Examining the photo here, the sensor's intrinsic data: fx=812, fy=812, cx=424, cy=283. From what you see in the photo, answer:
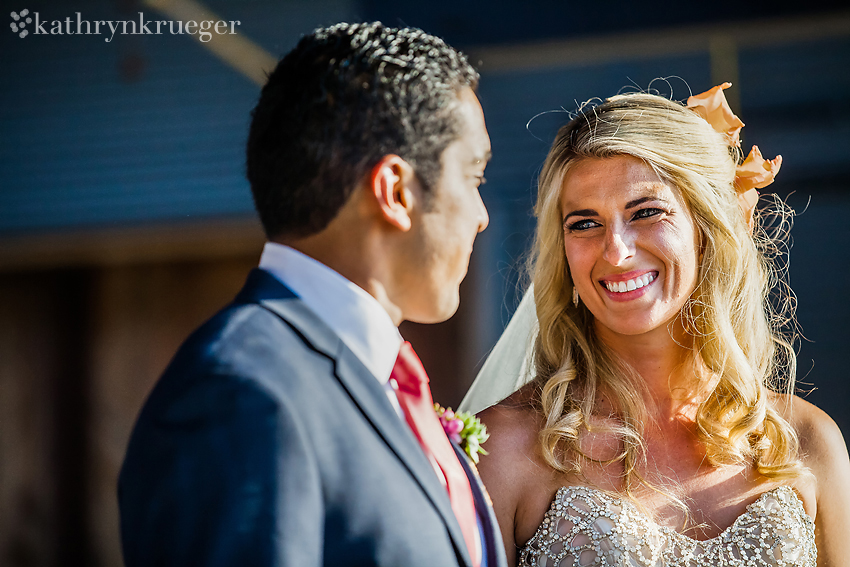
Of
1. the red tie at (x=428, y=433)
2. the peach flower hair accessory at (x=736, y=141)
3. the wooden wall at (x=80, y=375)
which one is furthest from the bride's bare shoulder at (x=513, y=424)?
the wooden wall at (x=80, y=375)

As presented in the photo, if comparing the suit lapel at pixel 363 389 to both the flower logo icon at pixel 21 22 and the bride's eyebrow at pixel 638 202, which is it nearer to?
the bride's eyebrow at pixel 638 202

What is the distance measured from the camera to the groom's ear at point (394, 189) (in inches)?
51.7

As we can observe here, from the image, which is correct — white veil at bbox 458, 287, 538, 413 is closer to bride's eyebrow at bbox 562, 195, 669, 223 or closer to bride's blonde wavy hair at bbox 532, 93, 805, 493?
bride's blonde wavy hair at bbox 532, 93, 805, 493

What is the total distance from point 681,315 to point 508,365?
65cm

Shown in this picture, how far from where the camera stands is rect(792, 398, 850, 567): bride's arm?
7.91ft

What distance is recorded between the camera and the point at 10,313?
6527 millimetres

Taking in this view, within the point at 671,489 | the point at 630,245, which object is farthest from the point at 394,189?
the point at 671,489

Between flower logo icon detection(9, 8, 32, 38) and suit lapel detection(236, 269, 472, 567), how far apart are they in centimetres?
593

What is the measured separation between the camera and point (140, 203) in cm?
625

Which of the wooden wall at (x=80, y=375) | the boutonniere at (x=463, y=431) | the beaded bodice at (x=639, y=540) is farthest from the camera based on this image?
the wooden wall at (x=80, y=375)

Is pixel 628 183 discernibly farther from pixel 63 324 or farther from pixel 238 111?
pixel 63 324

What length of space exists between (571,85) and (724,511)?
4.04 meters

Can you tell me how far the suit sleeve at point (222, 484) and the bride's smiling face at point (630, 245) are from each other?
142cm

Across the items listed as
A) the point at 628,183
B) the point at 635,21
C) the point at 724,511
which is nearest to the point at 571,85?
the point at 635,21
